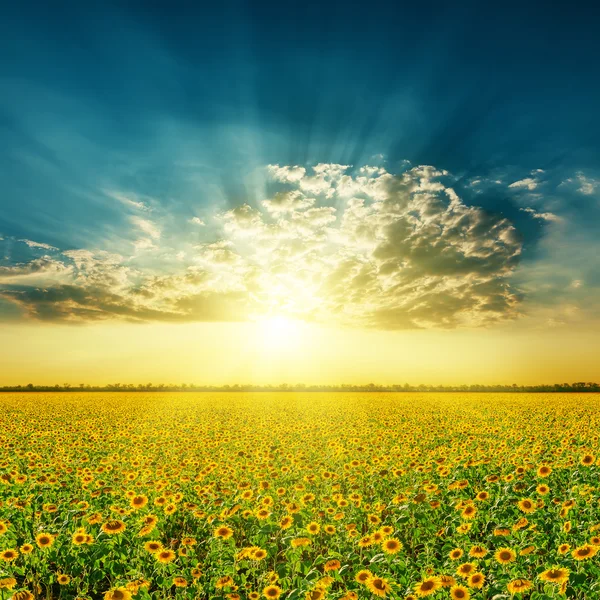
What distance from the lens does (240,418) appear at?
2680cm

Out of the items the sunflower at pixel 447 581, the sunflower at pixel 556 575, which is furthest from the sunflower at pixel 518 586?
the sunflower at pixel 447 581

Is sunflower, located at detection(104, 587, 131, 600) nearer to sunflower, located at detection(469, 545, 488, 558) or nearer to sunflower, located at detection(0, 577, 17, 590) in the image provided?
sunflower, located at detection(0, 577, 17, 590)

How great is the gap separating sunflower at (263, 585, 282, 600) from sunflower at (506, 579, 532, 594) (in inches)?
106

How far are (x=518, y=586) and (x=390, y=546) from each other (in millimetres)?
1749

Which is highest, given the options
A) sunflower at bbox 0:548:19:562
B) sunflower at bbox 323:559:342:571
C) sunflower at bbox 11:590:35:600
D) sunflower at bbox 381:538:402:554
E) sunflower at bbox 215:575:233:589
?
sunflower at bbox 381:538:402:554

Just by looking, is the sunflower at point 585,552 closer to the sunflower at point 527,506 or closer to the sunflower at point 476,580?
the sunflower at point 476,580

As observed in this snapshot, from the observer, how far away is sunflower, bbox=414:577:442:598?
16.3 ft

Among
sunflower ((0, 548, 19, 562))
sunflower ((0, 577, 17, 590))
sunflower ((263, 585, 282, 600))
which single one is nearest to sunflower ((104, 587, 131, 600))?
sunflower ((0, 577, 17, 590))

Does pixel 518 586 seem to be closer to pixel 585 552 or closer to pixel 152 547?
pixel 585 552

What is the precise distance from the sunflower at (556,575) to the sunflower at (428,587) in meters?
1.17

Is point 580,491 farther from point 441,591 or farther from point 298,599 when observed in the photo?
point 298,599

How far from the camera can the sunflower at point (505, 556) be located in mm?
5613

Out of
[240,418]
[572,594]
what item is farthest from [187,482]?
[240,418]

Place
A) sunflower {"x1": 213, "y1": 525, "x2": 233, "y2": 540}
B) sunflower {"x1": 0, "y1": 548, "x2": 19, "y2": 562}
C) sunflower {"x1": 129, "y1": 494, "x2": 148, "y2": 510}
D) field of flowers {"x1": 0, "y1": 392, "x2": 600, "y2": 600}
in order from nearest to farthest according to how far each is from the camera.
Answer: field of flowers {"x1": 0, "y1": 392, "x2": 600, "y2": 600}, sunflower {"x1": 0, "y1": 548, "x2": 19, "y2": 562}, sunflower {"x1": 213, "y1": 525, "x2": 233, "y2": 540}, sunflower {"x1": 129, "y1": 494, "x2": 148, "y2": 510}
